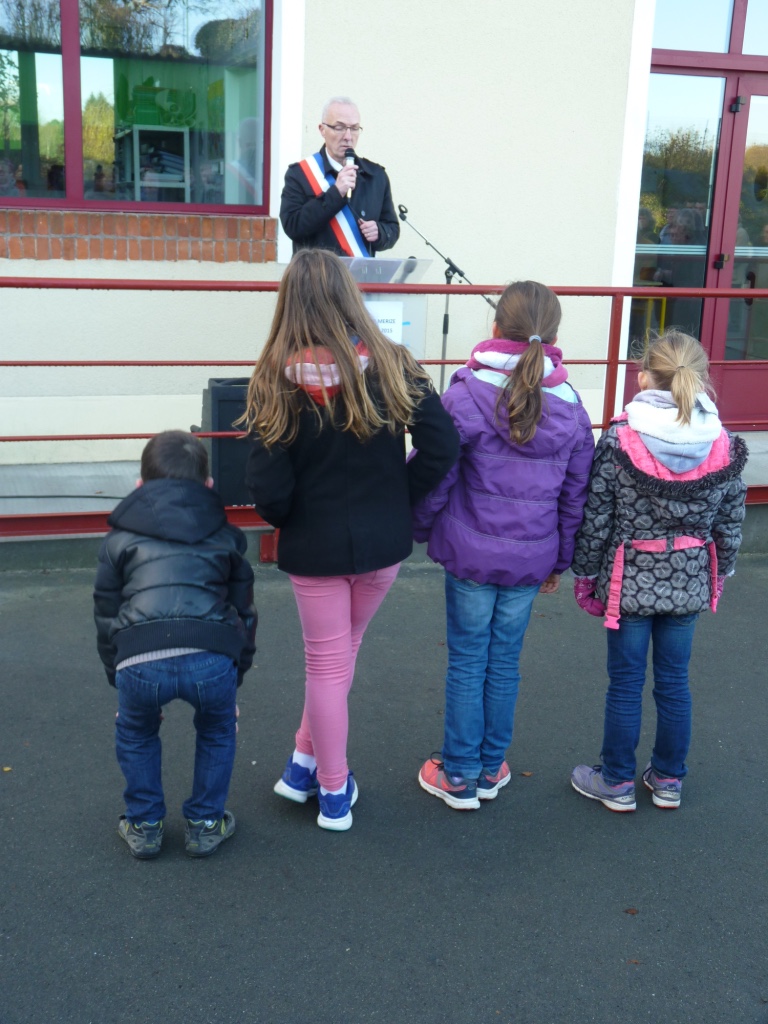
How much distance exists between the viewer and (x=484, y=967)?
2455 millimetres

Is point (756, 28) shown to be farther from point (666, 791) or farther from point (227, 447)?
point (666, 791)

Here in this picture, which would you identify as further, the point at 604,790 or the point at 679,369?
the point at 604,790

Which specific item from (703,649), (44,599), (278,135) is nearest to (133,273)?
(278,135)

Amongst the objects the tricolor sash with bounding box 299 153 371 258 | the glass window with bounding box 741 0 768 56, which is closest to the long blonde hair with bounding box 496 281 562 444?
the tricolor sash with bounding box 299 153 371 258

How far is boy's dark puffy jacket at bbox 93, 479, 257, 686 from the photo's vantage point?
2564mm

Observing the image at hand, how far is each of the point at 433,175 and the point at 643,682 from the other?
13.4ft

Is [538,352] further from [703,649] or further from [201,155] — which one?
[201,155]

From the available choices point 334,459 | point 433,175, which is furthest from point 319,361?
point 433,175

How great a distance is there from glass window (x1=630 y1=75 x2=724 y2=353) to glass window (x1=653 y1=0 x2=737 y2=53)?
0.69 ft

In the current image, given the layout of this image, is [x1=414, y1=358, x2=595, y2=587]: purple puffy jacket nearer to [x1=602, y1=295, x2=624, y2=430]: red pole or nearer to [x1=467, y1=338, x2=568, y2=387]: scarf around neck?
[x1=467, y1=338, x2=568, y2=387]: scarf around neck

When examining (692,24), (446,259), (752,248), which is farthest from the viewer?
(752,248)

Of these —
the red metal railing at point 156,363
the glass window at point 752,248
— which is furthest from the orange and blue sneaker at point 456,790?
the glass window at point 752,248

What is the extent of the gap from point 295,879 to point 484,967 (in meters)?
0.56

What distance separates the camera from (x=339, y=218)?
17.3 feet
